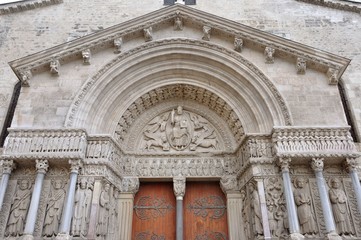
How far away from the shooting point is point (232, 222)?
26.9ft

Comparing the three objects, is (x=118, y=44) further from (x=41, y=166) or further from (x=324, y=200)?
(x=324, y=200)

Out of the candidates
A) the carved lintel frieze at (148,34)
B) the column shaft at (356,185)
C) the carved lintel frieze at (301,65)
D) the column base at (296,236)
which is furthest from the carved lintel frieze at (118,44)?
the column shaft at (356,185)

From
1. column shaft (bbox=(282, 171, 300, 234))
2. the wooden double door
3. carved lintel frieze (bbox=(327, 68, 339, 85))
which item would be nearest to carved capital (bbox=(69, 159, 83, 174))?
the wooden double door

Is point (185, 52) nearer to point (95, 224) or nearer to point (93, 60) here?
point (93, 60)

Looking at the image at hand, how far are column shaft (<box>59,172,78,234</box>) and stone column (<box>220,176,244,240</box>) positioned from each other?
386 centimetres

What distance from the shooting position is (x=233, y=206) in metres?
8.34

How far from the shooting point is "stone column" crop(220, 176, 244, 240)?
26.4 feet

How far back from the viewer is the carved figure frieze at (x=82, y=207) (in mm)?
6988

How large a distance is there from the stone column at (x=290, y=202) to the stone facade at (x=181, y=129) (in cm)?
2

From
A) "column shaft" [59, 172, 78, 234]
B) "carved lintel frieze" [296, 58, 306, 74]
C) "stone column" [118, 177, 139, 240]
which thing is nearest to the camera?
"column shaft" [59, 172, 78, 234]

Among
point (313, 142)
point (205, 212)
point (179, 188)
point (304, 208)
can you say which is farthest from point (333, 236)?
point (179, 188)

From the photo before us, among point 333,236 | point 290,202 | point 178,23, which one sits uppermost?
point 178,23

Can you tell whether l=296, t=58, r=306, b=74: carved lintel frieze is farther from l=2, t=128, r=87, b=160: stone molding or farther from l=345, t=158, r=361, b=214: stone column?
l=2, t=128, r=87, b=160: stone molding

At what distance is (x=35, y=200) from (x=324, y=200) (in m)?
6.45
